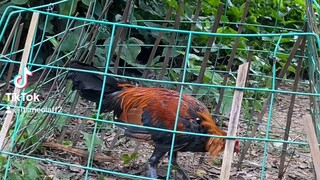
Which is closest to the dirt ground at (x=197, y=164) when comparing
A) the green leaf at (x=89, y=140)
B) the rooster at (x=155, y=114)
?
the green leaf at (x=89, y=140)

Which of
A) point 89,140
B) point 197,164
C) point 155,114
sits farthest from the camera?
point 197,164

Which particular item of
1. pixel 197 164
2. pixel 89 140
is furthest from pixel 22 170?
pixel 197 164

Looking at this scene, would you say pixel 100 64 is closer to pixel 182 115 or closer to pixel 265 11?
pixel 182 115

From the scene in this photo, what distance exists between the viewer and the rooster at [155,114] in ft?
10.9

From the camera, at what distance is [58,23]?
5355 millimetres

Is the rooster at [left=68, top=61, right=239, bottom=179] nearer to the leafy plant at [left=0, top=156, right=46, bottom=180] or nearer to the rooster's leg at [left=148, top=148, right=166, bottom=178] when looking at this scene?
the rooster's leg at [left=148, top=148, right=166, bottom=178]

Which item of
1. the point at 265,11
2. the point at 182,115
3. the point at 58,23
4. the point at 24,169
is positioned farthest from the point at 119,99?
the point at 265,11

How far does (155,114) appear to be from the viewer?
133 inches

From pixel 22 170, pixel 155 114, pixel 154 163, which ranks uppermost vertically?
pixel 155 114

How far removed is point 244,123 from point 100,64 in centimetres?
135

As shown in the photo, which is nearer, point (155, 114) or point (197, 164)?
point (155, 114)

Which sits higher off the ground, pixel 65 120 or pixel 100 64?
pixel 100 64

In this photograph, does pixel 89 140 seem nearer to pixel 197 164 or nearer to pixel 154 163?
pixel 154 163

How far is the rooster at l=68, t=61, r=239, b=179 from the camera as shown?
130 inches
